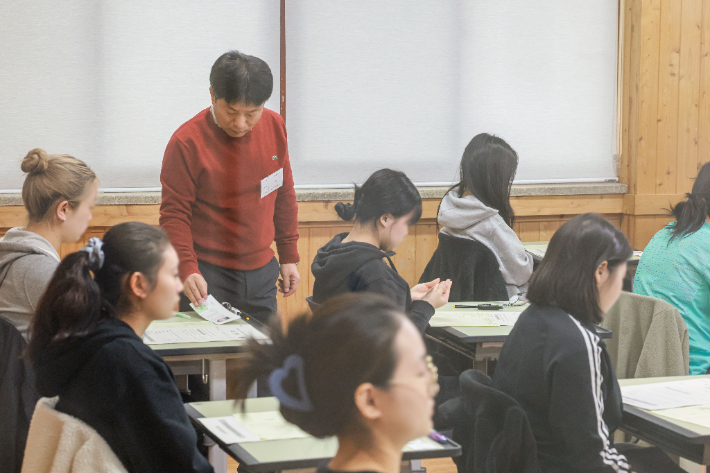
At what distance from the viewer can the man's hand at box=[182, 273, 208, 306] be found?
2.21 meters

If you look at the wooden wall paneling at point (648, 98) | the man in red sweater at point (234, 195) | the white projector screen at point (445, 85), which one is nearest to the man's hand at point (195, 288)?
the man in red sweater at point (234, 195)

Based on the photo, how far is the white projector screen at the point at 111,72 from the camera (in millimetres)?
3430

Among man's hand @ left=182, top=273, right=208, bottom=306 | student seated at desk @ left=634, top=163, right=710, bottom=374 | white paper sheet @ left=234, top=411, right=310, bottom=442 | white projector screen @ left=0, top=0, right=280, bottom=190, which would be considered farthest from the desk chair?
white projector screen @ left=0, top=0, right=280, bottom=190

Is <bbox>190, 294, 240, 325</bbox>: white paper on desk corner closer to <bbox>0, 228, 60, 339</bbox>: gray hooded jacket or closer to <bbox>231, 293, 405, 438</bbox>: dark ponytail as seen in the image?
<bbox>0, 228, 60, 339</bbox>: gray hooded jacket

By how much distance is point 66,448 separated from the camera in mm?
1224

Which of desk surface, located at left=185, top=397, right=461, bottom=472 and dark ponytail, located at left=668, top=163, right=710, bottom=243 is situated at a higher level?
dark ponytail, located at left=668, top=163, right=710, bottom=243

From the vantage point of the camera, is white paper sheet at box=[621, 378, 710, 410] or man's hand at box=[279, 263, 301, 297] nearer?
white paper sheet at box=[621, 378, 710, 410]

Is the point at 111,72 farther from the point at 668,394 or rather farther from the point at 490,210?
the point at 668,394

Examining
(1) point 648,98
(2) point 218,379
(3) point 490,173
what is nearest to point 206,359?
(2) point 218,379

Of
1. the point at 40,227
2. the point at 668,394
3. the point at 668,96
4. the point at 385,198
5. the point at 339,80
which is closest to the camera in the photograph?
the point at 668,394

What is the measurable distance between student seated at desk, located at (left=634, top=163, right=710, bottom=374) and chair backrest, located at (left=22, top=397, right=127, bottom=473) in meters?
1.72

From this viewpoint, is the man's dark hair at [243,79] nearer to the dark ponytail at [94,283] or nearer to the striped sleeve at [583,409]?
the dark ponytail at [94,283]

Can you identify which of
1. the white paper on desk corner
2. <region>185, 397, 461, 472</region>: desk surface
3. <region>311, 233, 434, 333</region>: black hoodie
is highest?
<region>311, 233, 434, 333</region>: black hoodie

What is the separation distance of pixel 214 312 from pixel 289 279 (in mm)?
309
